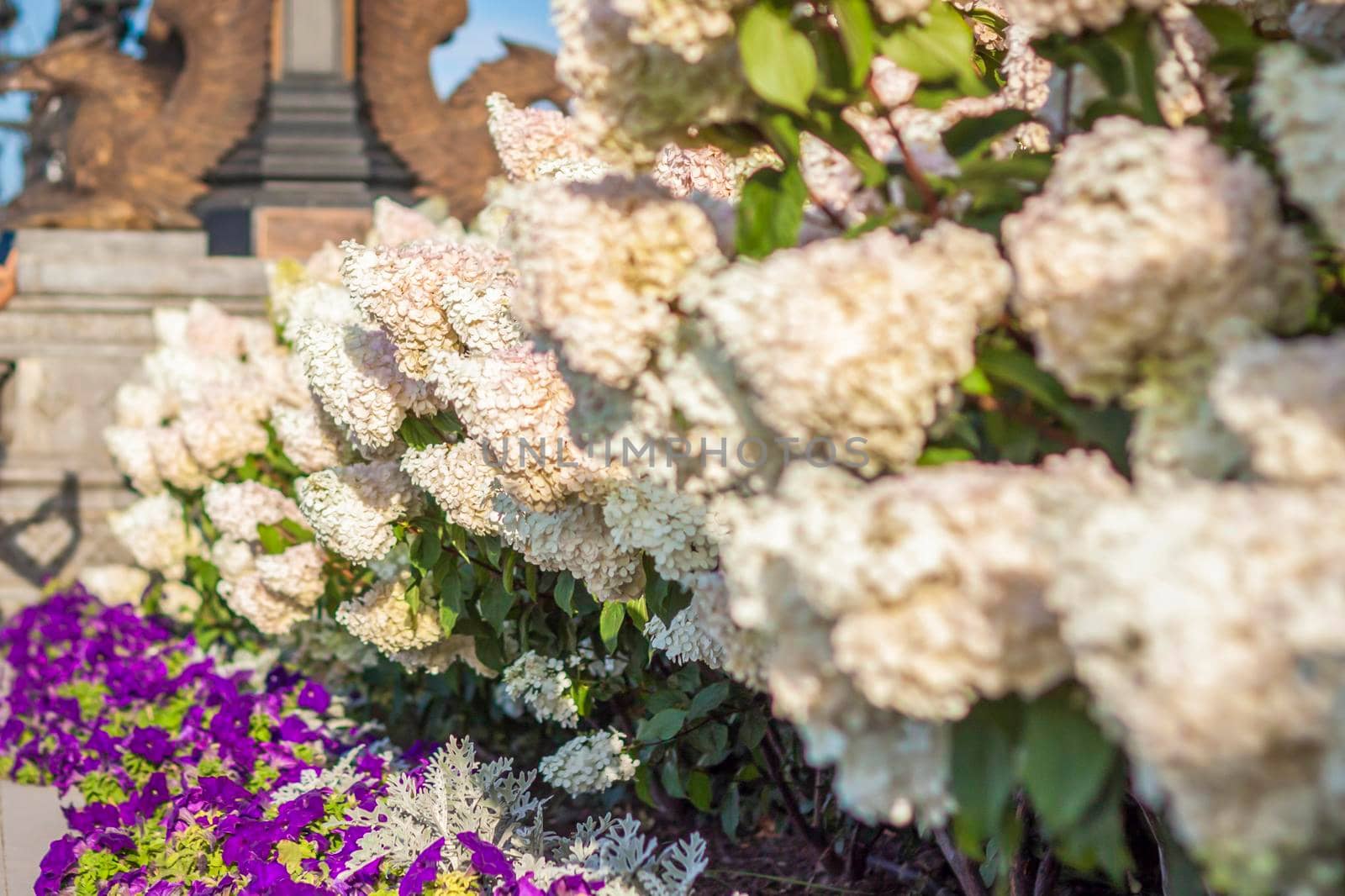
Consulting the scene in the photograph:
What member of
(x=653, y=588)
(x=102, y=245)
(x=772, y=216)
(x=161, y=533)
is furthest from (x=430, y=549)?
(x=102, y=245)

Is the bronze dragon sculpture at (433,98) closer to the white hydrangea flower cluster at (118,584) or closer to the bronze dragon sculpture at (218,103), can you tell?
the bronze dragon sculpture at (218,103)

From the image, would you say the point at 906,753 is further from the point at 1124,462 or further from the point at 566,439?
the point at 566,439

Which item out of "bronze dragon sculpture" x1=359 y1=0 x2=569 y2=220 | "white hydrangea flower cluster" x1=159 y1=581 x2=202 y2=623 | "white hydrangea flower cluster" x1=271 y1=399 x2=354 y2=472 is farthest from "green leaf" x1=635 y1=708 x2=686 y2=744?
"bronze dragon sculpture" x1=359 y1=0 x2=569 y2=220

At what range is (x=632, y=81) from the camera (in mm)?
1414

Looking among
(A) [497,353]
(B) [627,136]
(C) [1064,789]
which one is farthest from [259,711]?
(C) [1064,789]

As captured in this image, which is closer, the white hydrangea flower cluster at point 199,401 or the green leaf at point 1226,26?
the green leaf at point 1226,26

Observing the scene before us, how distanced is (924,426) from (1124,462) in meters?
0.21

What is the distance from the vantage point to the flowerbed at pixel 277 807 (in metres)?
2.51

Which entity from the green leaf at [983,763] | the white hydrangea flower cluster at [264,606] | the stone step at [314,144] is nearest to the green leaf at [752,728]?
the green leaf at [983,763]

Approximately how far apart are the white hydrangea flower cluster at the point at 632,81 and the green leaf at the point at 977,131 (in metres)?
0.24

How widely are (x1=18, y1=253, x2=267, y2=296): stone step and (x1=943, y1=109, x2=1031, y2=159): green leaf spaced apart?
625cm

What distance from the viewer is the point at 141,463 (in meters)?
4.98

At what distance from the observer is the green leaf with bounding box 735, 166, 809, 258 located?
1455 millimetres

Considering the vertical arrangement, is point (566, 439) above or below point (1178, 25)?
below
